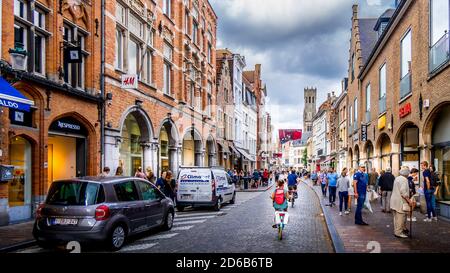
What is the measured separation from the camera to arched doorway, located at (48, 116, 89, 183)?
1500 cm

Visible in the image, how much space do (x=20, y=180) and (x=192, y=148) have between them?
19.2 meters

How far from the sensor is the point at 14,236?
1013cm

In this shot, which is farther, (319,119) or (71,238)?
(319,119)

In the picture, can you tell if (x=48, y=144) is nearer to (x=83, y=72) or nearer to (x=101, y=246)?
(x=83, y=72)

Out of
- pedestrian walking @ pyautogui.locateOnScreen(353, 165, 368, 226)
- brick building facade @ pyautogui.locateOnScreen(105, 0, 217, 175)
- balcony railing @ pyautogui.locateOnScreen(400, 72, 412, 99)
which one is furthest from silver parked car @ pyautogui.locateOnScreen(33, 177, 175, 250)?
balcony railing @ pyautogui.locateOnScreen(400, 72, 412, 99)

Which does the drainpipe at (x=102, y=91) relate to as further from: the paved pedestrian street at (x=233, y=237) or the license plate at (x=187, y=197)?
the paved pedestrian street at (x=233, y=237)

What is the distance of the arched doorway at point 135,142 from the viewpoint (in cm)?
2050

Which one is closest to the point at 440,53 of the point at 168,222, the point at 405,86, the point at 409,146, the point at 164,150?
the point at 405,86

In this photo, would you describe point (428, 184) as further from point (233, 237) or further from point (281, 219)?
point (233, 237)

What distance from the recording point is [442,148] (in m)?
14.7

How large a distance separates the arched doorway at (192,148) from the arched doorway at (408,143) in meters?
14.7

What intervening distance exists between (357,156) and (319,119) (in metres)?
43.8

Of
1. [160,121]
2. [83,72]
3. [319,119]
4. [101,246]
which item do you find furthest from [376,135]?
[319,119]
